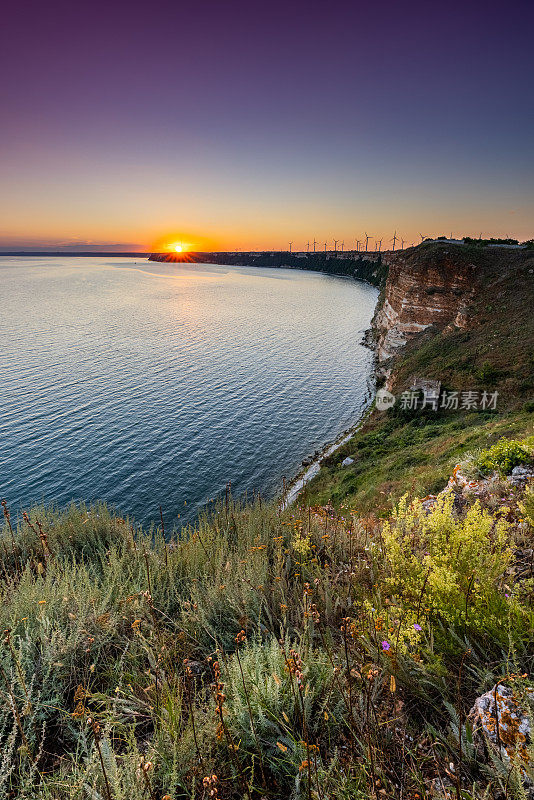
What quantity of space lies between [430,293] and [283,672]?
148 feet

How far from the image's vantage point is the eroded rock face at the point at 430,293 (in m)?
38.8

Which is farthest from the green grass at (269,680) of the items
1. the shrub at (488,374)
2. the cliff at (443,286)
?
the cliff at (443,286)

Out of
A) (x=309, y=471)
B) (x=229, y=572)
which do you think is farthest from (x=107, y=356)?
(x=229, y=572)

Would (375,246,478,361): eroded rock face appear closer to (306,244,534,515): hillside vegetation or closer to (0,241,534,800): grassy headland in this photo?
(306,244,534,515): hillside vegetation

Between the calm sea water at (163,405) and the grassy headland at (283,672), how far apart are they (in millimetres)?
15564

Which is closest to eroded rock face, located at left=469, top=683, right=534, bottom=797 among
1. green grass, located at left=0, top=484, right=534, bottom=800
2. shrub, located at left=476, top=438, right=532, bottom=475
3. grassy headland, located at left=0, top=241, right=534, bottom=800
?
grassy headland, located at left=0, top=241, right=534, bottom=800

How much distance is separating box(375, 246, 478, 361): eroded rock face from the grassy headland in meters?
35.7

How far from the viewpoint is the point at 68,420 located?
1212 inches

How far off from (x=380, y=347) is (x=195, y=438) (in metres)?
32.8

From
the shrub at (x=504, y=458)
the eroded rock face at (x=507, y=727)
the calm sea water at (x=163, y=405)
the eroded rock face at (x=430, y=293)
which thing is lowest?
the calm sea water at (x=163, y=405)

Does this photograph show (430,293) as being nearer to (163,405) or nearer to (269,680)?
(163,405)

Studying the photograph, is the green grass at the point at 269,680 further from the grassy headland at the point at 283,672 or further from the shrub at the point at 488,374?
the shrub at the point at 488,374

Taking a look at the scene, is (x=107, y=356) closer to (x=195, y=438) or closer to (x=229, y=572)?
(x=195, y=438)

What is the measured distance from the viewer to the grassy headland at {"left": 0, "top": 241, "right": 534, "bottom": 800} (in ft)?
8.09
